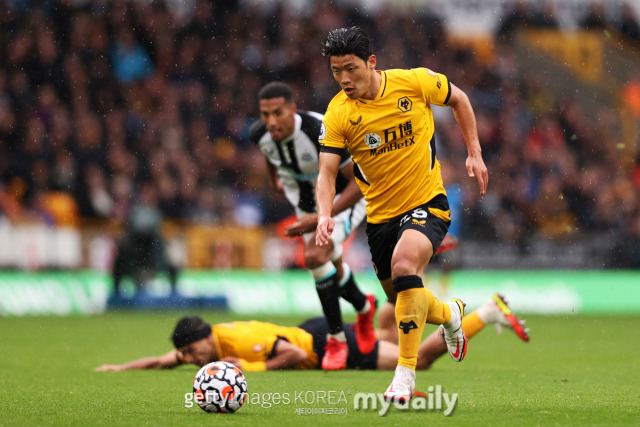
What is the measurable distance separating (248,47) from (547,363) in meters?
13.1

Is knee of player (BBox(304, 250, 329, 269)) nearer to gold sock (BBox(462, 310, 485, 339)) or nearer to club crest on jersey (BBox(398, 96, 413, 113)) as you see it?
gold sock (BBox(462, 310, 485, 339))

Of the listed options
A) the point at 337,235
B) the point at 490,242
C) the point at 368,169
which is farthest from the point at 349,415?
the point at 490,242

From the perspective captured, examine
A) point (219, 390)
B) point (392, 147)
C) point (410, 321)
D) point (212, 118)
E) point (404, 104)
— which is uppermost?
point (404, 104)

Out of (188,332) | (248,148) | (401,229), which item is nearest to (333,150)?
(401,229)

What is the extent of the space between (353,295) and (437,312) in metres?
2.41

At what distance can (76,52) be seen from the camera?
18672mm

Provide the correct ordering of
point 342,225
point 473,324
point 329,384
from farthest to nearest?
1. point 342,225
2. point 473,324
3. point 329,384

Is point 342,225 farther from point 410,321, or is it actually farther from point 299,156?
point 410,321

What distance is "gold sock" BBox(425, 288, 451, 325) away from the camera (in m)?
5.93

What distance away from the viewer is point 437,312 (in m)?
6.03

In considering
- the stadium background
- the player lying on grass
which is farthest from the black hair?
the stadium background

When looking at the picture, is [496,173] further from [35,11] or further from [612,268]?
[35,11]

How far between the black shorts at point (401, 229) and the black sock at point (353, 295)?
1950 mm

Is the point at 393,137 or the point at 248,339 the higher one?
the point at 393,137
